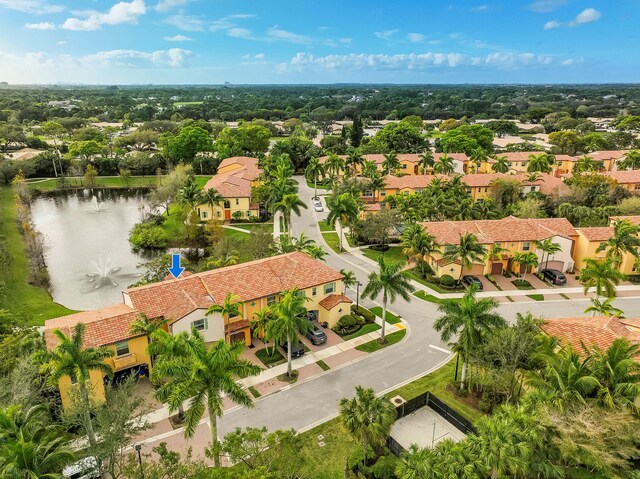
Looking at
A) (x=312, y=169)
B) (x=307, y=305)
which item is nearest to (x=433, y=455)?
(x=307, y=305)

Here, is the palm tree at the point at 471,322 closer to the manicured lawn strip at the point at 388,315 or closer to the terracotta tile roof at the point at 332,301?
the manicured lawn strip at the point at 388,315

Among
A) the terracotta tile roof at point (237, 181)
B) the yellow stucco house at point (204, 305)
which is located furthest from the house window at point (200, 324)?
the terracotta tile roof at point (237, 181)

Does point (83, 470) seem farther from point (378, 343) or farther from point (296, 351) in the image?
Result: point (378, 343)

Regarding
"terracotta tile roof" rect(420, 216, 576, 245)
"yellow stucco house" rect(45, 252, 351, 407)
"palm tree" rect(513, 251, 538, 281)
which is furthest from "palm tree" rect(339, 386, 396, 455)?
"palm tree" rect(513, 251, 538, 281)

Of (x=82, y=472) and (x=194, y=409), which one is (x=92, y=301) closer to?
(x=82, y=472)

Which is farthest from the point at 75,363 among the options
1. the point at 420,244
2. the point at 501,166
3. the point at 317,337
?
the point at 501,166

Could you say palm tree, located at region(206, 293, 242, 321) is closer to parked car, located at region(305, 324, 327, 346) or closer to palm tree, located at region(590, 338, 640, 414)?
parked car, located at region(305, 324, 327, 346)
